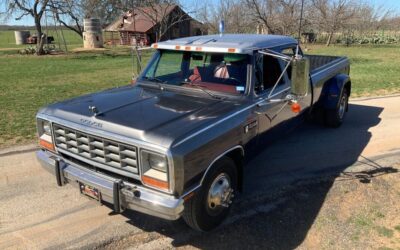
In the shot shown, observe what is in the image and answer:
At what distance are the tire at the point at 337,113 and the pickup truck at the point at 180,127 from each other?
209 centimetres

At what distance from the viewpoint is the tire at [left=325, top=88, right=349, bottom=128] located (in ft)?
23.1

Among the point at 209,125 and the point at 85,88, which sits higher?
the point at 209,125

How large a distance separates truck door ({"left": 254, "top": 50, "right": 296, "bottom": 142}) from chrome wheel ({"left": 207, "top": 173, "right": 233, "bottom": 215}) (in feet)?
2.89

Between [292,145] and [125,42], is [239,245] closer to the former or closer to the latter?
[292,145]

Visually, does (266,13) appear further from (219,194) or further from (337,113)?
(219,194)

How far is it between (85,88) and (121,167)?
958cm

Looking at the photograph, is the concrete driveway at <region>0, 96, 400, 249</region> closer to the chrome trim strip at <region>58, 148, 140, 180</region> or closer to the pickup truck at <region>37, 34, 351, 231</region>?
the pickup truck at <region>37, 34, 351, 231</region>

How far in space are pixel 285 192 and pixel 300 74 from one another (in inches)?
63.5

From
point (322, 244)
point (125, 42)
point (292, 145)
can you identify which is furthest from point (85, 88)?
point (125, 42)

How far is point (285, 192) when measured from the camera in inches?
189

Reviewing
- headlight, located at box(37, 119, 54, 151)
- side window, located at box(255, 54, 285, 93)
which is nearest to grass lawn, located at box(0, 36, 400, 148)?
headlight, located at box(37, 119, 54, 151)

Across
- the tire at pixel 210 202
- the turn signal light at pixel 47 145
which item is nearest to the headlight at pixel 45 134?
the turn signal light at pixel 47 145

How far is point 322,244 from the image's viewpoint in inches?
147

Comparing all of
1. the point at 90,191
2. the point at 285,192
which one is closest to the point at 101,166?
the point at 90,191
